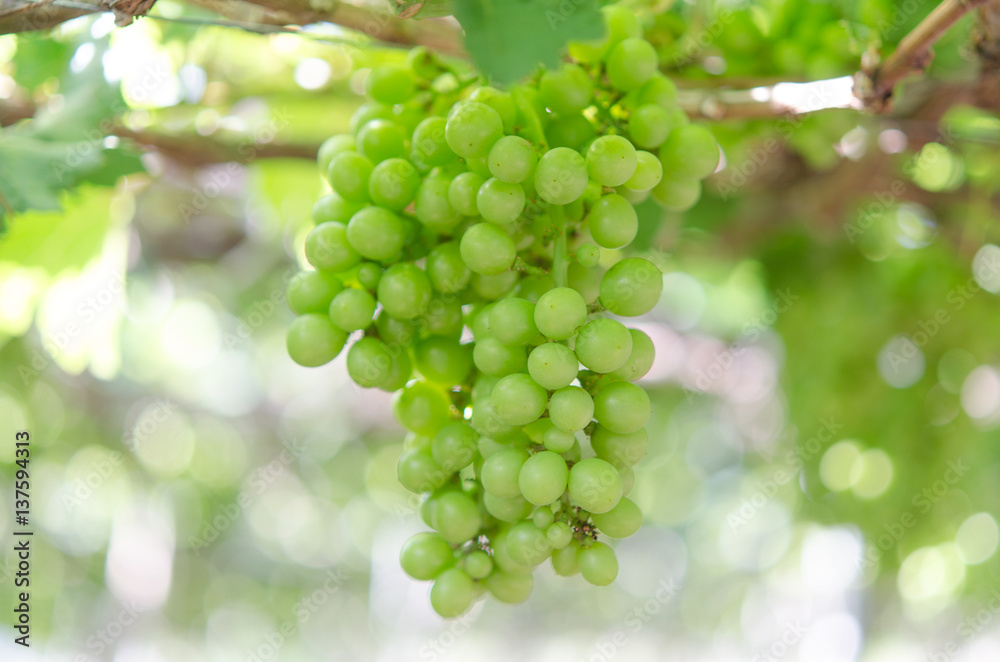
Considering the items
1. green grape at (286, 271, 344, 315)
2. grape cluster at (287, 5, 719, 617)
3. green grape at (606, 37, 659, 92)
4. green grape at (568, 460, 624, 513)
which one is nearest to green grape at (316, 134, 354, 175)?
grape cluster at (287, 5, 719, 617)

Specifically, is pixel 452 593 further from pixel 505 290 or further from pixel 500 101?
Result: pixel 500 101

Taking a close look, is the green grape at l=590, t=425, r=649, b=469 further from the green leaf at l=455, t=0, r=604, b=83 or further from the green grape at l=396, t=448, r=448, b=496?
the green leaf at l=455, t=0, r=604, b=83

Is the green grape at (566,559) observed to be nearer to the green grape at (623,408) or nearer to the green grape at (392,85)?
the green grape at (623,408)

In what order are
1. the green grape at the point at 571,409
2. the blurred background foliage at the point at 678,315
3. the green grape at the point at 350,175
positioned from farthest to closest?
1. the blurred background foliage at the point at 678,315
2. the green grape at the point at 350,175
3. the green grape at the point at 571,409

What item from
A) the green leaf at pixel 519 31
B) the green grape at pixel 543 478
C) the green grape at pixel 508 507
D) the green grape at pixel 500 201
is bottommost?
the green grape at pixel 508 507

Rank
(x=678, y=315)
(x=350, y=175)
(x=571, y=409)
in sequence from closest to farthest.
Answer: (x=571, y=409) < (x=350, y=175) < (x=678, y=315)

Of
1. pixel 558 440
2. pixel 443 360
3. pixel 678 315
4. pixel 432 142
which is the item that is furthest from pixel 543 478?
pixel 678 315

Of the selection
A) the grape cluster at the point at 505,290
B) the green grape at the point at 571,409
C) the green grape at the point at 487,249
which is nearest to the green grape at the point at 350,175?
the grape cluster at the point at 505,290
